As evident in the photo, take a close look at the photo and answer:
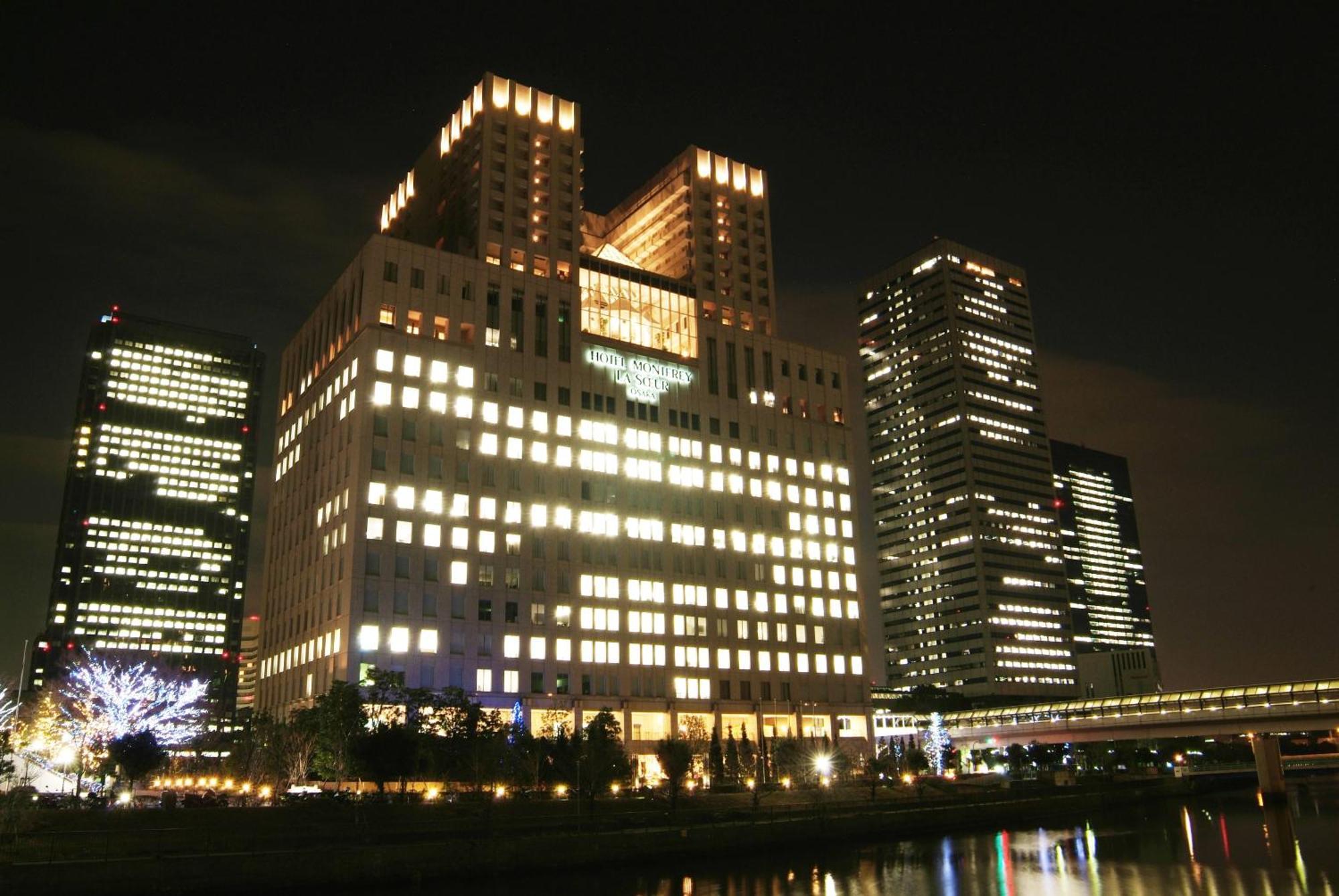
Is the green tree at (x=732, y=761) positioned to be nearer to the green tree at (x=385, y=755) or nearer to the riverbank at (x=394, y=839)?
the riverbank at (x=394, y=839)

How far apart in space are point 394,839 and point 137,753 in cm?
2466

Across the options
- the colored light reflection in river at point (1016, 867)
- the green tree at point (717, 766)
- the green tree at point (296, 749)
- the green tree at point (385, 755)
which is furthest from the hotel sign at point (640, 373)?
the green tree at point (385, 755)

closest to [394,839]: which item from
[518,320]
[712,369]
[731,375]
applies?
[518,320]

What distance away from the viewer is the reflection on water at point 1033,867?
65750 mm

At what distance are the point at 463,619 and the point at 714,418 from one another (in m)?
49.8

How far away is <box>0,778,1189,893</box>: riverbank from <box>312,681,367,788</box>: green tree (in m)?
20.1

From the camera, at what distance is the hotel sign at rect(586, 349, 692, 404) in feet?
479

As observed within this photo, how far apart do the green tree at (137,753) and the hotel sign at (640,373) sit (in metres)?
78.7

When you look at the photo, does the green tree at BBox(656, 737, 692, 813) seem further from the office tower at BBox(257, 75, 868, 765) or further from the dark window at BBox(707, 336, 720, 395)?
the dark window at BBox(707, 336, 720, 395)

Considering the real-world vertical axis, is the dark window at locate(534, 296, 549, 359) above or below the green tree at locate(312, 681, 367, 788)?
above

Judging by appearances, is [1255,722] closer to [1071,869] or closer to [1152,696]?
[1152,696]

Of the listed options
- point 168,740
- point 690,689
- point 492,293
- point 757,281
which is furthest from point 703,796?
point 757,281

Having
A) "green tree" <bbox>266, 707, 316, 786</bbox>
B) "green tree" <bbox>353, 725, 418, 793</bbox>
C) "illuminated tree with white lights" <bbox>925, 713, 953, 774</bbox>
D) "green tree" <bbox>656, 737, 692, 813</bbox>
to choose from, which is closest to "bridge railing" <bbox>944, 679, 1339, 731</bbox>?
"illuminated tree with white lights" <bbox>925, 713, 953, 774</bbox>

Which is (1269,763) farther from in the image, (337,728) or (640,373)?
(337,728)
